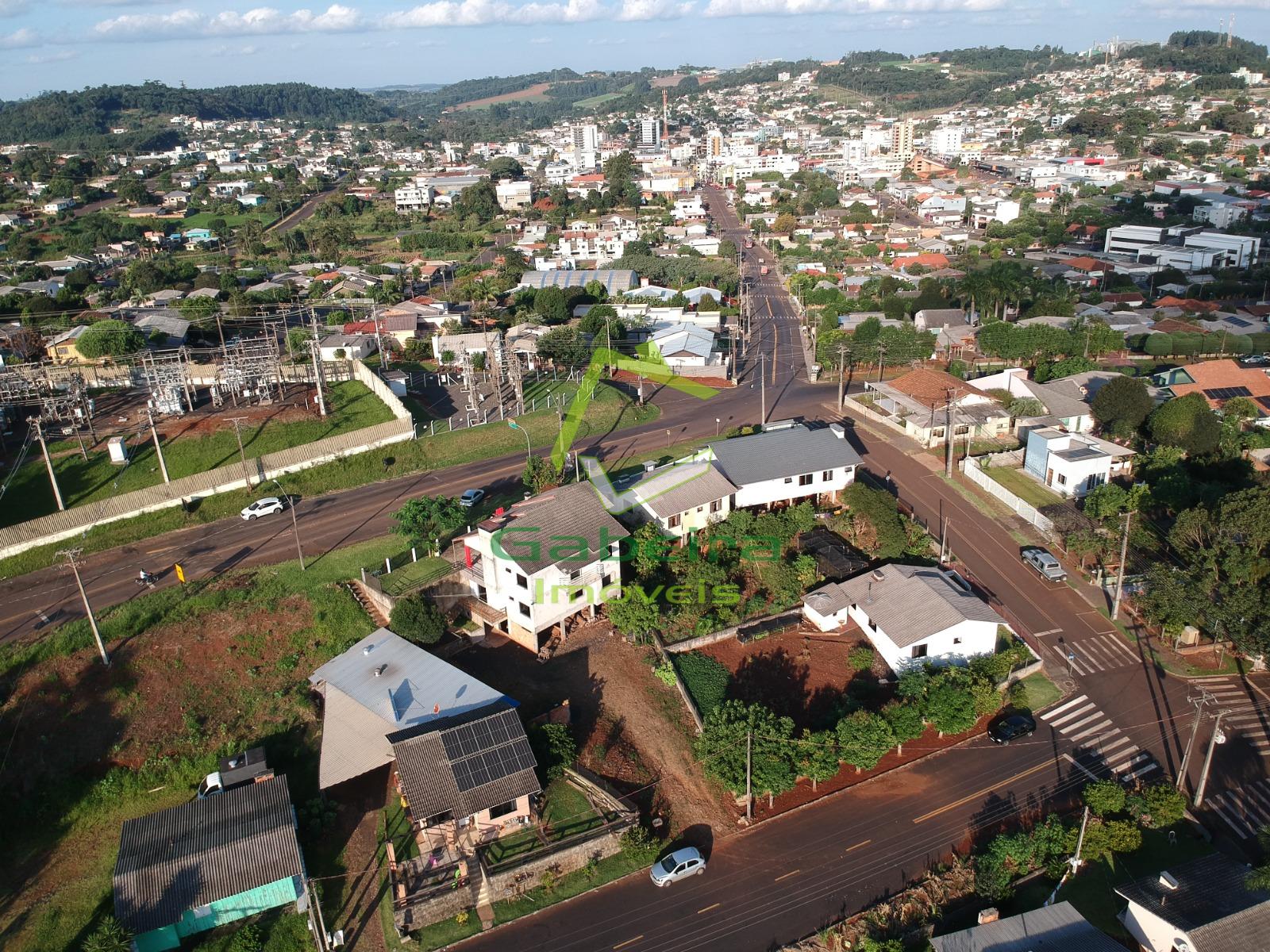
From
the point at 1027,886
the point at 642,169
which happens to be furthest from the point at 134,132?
the point at 1027,886

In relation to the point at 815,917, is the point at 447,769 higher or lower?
higher

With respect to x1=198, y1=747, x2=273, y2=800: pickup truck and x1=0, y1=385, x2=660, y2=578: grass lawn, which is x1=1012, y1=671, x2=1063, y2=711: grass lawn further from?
x1=0, y1=385, x2=660, y2=578: grass lawn

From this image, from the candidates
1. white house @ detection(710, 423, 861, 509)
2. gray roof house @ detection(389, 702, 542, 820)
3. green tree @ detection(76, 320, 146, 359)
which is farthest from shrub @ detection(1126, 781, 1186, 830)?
green tree @ detection(76, 320, 146, 359)

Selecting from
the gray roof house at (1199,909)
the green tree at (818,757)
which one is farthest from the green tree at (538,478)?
the gray roof house at (1199,909)

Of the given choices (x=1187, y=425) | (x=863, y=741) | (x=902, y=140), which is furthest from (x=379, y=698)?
(x=902, y=140)

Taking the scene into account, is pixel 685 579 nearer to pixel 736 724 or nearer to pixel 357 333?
pixel 736 724

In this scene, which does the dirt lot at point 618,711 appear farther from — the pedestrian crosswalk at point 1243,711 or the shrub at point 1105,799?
the pedestrian crosswalk at point 1243,711
